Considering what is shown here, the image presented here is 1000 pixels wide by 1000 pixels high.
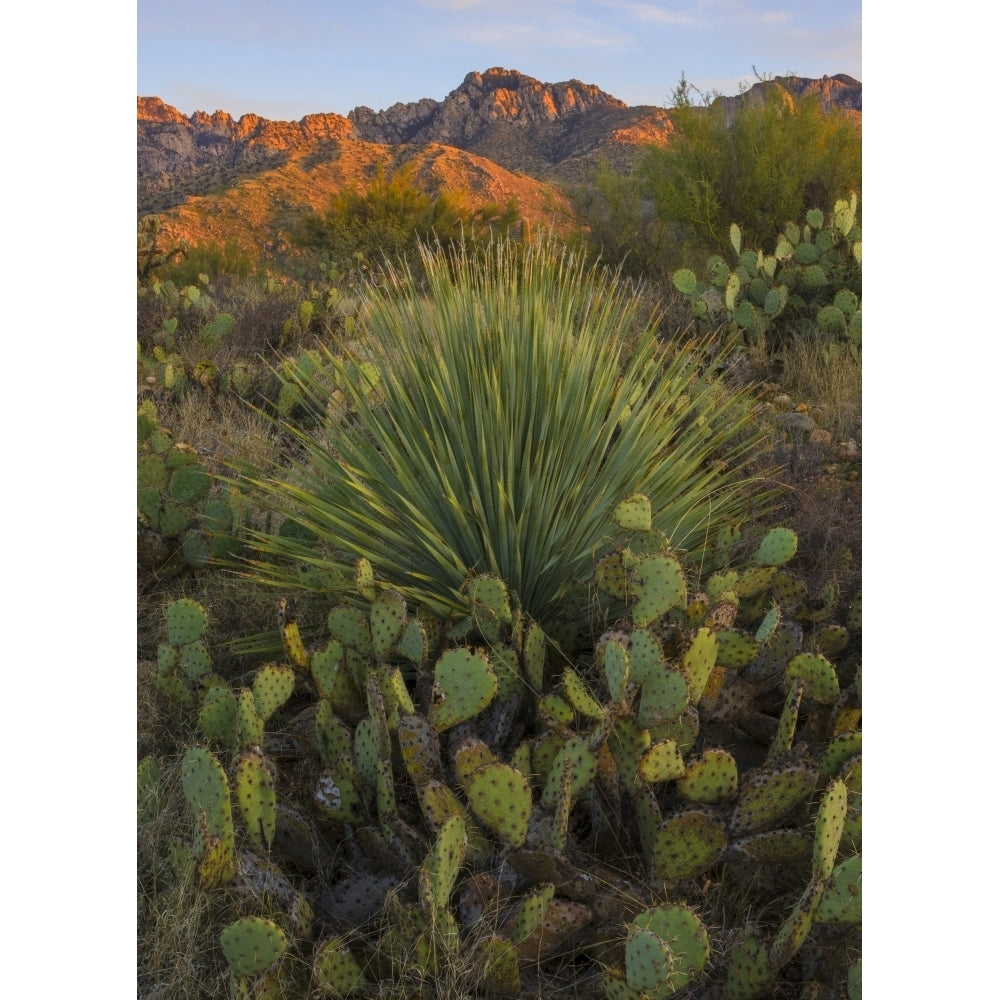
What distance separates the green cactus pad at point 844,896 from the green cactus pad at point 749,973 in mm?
147

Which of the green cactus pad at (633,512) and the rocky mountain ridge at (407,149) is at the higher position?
the rocky mountain ridge at (407,149)

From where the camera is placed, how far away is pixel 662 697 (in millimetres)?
2076

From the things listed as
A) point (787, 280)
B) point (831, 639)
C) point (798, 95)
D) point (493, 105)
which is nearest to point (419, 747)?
point (831, 639)

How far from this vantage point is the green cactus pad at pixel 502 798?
1.86 m

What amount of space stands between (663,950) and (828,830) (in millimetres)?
359

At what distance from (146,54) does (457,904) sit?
5.84 feet

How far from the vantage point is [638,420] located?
9.77 ft

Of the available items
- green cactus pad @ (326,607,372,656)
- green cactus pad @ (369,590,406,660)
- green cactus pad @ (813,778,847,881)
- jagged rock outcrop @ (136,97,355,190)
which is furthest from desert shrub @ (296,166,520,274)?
green cactus pad @ (813,778,847,881)

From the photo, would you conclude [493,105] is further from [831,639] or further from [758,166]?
[831,639]

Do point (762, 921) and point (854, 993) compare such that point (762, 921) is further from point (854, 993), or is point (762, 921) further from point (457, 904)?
point (457, 904)

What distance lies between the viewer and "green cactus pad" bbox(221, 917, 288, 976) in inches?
65.8

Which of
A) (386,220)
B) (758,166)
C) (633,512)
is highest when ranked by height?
(386,220)

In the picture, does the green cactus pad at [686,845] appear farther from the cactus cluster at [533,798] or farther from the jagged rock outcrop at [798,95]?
the jagged rock outcrop at [798,95]

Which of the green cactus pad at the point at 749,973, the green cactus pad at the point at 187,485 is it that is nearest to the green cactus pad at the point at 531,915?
the green cactus pad at the point at 749,973
